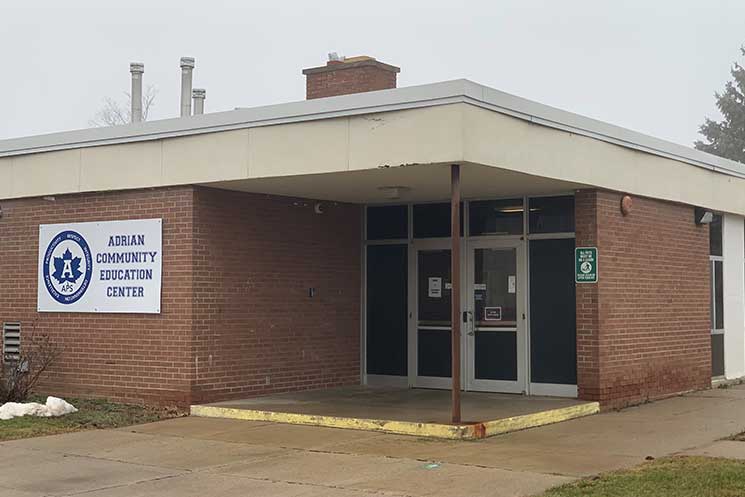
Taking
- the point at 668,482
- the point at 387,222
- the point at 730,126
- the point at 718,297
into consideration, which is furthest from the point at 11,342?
the point at 730,126

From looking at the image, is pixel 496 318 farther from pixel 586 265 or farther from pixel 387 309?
pixel 387 309

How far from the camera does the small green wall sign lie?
15.0 m

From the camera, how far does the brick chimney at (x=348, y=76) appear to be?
16.4 m

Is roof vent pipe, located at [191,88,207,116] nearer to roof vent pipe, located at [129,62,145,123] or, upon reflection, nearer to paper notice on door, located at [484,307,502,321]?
roof vent pipe, located at [129,62,145,123]

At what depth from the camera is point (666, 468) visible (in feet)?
32.4

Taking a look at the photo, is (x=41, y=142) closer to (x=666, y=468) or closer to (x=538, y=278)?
(x=538, y=278)

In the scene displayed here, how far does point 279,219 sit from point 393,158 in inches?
149

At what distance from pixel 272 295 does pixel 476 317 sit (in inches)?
127

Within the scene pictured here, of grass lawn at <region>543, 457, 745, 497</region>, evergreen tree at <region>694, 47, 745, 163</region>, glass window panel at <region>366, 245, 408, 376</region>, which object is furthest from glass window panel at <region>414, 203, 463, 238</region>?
evergreen tree at <region>694, 47, 745, 163</region>

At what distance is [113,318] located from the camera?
1520cm

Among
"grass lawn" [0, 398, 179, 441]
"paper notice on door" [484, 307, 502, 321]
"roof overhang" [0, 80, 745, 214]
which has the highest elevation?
"roof overhang" [0, 80, 745, 214]

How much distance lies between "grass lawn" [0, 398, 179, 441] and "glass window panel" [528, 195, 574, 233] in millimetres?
6077

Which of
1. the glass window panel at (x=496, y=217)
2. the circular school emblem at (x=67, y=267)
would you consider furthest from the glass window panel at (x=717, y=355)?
the circular school emblem at (x=67, y=267)

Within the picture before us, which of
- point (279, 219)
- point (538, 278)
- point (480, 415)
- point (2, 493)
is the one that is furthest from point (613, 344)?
point (2, 493)
